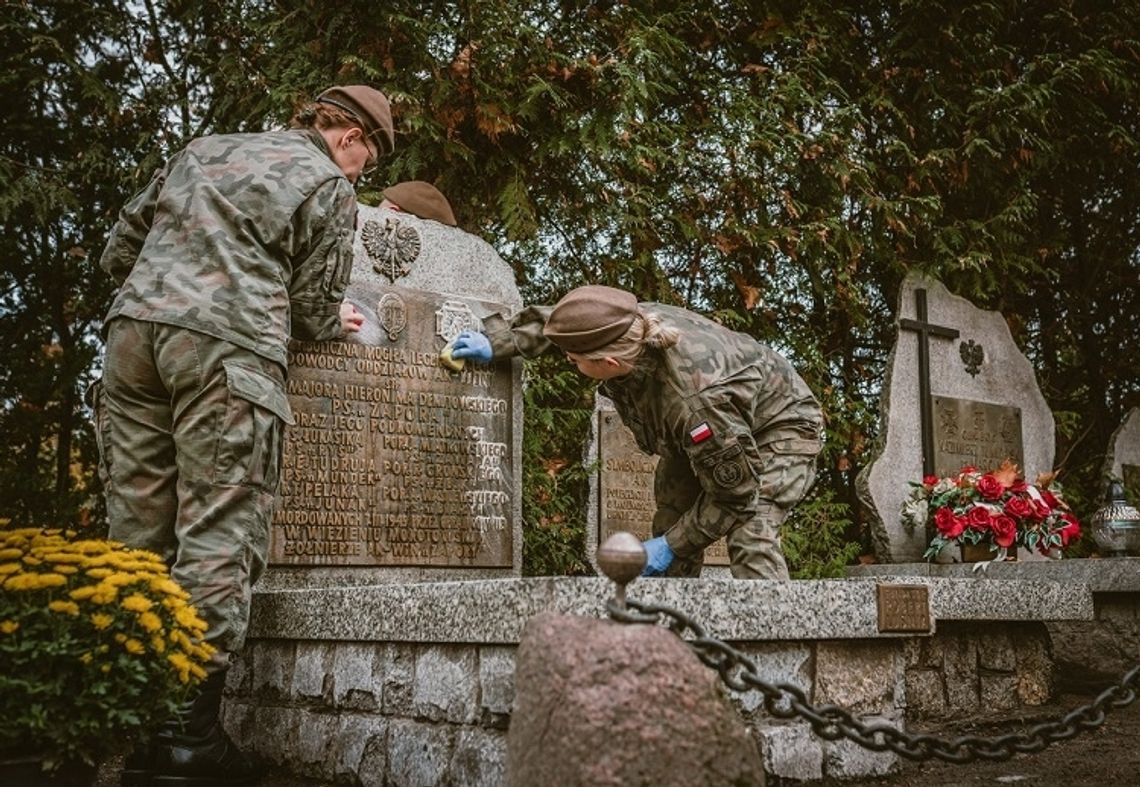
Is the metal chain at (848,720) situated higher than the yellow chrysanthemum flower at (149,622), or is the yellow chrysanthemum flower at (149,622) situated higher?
the yellow chrysanthemum flower at (149,622)

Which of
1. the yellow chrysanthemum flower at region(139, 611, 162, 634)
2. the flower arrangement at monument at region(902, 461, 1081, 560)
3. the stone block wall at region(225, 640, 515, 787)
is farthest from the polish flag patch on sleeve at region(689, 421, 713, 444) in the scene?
the flower arrangement at monument at region(902, 461, 1081, 560)

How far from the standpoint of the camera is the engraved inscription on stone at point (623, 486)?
6.42m

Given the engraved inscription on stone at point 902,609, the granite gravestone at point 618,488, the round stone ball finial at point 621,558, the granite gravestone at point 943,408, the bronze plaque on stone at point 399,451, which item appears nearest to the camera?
the round stone ball finial at point 621,558

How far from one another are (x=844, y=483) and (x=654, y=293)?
233cm

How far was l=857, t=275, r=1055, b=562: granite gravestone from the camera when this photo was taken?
7.21 m

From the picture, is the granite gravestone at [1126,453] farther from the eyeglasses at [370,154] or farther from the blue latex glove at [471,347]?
the eyeglasses at [370,154]

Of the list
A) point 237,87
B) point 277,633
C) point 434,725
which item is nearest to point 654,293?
point 237,87

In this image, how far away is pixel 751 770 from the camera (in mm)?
2148

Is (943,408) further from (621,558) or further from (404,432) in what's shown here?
(621,558)

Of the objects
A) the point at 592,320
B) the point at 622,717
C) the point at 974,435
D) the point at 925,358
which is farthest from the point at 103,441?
the point at 974,435

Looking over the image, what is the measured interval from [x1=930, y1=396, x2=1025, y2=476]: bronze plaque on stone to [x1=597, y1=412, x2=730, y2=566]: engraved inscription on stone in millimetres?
1818

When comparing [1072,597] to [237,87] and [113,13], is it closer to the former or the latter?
[237,87]

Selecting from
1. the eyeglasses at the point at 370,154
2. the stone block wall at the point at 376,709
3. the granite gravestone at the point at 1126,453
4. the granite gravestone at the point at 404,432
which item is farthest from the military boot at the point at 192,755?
the granite gravestone at the point at 1126,453

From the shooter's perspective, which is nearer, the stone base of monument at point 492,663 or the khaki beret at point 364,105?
the stone base of monument at point 492,663
